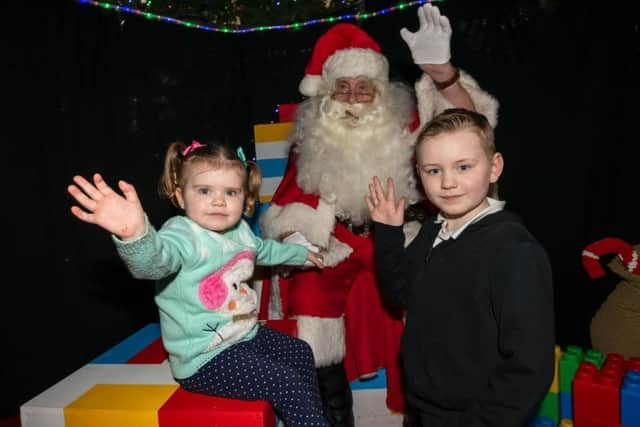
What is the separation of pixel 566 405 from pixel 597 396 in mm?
265

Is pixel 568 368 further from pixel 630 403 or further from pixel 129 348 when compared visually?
pixel 129 348

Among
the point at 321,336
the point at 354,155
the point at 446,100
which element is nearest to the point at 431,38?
the point at 446,100

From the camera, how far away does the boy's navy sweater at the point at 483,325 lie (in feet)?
4.06

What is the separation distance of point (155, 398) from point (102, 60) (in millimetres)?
1775

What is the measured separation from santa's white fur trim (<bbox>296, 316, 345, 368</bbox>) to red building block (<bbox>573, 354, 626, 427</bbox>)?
107 centimetres

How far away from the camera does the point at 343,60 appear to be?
2.66 metres

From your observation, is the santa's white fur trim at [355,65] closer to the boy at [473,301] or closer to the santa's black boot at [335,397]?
the boy at [473,301]

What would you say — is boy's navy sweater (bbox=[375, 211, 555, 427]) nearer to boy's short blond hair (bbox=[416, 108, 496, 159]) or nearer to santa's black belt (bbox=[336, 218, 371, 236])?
boy's short blond hair (bbox=[416, 108, 496, 159])

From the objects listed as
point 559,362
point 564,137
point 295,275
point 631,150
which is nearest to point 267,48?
point 295,275

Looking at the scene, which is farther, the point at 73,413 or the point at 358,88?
the point at 358,88

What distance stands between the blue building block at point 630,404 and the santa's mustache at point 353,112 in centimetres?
167

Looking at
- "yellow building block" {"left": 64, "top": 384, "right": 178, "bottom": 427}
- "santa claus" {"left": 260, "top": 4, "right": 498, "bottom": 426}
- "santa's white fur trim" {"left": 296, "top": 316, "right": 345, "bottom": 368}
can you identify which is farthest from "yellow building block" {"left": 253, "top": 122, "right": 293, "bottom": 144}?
"yellow building block" {"left": 64, "top": 384, "right": 178, "bottom": 427}

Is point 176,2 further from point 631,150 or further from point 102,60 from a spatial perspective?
point 631,150

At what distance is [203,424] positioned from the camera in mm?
1619
